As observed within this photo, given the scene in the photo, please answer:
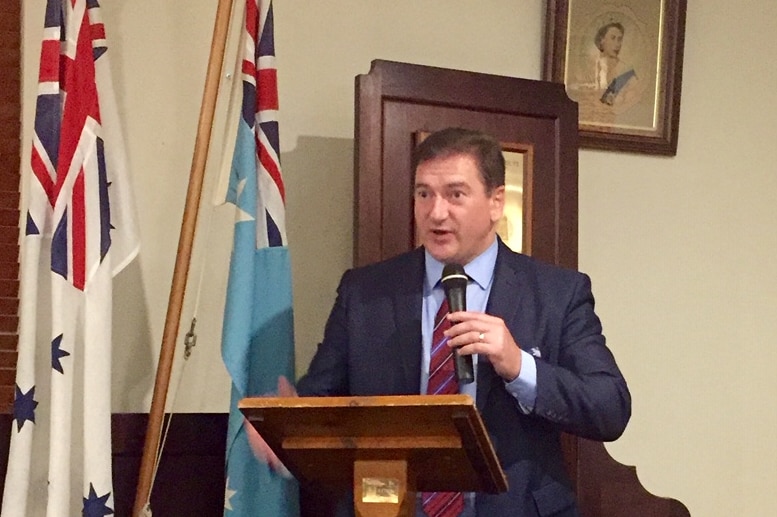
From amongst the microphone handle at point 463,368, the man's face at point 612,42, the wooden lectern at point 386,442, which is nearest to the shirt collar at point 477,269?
the microphone handle at point 463,368

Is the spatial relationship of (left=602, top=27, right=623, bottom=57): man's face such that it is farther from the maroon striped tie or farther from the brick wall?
the brick wall

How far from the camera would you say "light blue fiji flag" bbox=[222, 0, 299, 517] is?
2434 mm

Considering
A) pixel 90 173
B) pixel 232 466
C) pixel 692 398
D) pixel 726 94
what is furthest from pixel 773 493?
pixel 90 173

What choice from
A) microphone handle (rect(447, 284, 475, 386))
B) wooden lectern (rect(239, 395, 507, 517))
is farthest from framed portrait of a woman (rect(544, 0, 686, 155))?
wooden lectern (rect(239, 395, 507, 517))

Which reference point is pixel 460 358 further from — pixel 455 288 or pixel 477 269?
pixel 477 269

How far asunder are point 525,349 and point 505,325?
0.16 metres

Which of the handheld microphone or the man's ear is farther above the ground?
the man's ear

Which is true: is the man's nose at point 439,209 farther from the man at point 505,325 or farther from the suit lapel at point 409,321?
the suit lapel at point 409,321

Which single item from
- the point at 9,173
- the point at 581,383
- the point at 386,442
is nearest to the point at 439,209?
the point at 581,383

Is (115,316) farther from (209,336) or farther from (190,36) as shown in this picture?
(190,36)

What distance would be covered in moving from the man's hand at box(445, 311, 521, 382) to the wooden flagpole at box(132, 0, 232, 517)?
91 cm

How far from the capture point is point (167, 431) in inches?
99.2

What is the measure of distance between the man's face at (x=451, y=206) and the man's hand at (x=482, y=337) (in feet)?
1.18

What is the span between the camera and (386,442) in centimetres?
156
